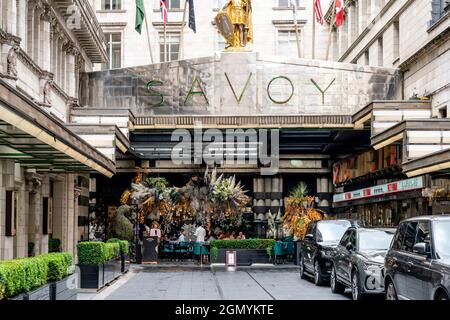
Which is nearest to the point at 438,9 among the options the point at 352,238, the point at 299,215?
the point at 299,215

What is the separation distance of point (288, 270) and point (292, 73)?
31.5 feet

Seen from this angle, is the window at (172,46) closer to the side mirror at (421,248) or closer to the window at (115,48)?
the window at (115,48)

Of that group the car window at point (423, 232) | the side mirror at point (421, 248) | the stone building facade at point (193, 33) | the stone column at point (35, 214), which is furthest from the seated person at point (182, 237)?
the side mirror at point (421, 248)

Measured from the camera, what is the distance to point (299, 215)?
40719 millimetres

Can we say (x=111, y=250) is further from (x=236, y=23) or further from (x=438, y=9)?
(x=236, y=23)

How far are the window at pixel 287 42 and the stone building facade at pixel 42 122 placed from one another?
914 inches

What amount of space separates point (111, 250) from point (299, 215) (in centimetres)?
1664

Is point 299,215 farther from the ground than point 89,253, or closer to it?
farther from the ground

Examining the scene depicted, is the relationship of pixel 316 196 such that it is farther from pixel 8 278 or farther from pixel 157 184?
pixel 8 278

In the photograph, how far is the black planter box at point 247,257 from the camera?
36.1 meters

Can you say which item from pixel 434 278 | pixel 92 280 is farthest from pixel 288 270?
pixel 434 278

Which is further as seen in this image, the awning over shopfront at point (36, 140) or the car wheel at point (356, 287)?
the car wheel at point (356, 287)

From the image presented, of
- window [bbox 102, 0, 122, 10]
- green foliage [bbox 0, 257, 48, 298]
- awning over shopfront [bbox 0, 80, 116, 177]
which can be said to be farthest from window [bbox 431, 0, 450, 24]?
window [bbox 102, 0, 122, 10]

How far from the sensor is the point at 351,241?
20484 millimetres
